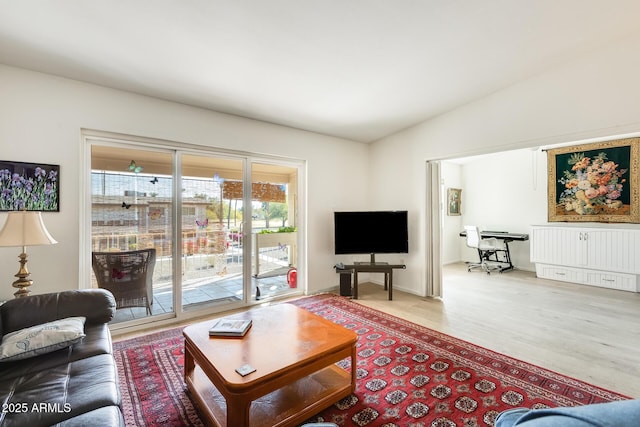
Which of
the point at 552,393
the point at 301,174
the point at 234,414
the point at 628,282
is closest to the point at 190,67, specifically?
the point at 301,174

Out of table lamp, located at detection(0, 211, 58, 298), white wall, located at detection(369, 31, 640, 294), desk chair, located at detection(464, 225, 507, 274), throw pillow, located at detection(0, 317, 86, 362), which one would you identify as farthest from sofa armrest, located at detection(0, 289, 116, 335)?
desk chair, located at detection(464, 225, 507, 274)

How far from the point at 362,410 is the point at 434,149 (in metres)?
3.38

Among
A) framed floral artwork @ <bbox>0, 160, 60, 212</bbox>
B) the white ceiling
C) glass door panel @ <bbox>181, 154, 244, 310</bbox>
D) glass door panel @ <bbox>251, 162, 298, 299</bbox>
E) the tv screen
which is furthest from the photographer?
the tv screen

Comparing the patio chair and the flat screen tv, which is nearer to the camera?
the patio chair

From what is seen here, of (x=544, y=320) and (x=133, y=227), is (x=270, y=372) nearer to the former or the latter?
(x=133, y=227)

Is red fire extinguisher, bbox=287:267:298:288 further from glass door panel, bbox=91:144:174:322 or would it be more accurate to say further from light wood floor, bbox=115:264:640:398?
glass door panel, bbox=91:144:174:322

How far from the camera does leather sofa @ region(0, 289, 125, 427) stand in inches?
46.4

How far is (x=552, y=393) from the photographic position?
1.96m

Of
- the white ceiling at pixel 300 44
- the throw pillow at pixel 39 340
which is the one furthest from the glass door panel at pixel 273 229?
the throw pillow at pixel 39 340

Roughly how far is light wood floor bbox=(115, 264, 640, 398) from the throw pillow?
52.2 inches

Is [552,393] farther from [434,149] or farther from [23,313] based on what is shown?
[23,313]

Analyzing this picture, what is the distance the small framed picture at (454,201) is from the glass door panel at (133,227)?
602cm

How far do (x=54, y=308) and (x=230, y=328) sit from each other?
1.17 metres

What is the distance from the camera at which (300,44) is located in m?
2.37
